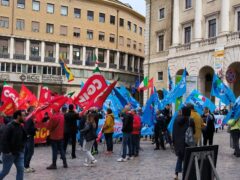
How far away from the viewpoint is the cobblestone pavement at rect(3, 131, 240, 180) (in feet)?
32.9

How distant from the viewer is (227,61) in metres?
32.0

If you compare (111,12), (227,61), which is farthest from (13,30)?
(227,61)

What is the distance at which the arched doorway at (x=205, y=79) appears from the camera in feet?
118

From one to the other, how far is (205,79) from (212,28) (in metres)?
4.70

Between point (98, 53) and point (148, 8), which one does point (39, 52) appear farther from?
point (148, 8)

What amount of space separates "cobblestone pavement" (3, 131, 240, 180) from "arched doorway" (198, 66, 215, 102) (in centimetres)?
2148

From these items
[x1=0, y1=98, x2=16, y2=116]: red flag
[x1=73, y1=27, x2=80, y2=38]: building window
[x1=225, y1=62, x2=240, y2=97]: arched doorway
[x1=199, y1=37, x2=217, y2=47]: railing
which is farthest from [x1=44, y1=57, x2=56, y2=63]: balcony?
[x1=0, y1=98, x2=16, y2=116]: red flag

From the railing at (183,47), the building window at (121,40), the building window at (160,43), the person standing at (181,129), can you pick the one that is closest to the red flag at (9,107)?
the person standing at (181,129)

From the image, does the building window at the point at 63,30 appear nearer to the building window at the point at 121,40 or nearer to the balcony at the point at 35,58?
the balcony at the point at 35,58

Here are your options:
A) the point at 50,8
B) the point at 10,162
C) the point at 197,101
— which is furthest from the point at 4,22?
the point at 10,162

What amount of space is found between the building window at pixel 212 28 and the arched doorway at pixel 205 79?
291 centimetres

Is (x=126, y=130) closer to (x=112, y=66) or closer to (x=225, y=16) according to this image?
(x=225, y=16)

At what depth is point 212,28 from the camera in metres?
35.1

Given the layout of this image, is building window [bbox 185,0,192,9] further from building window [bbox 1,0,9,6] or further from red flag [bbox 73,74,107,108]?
red flag [bbox 73,74,107,108]
